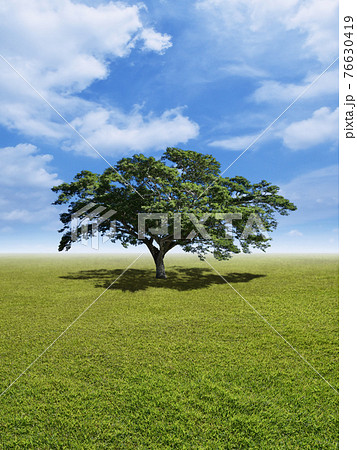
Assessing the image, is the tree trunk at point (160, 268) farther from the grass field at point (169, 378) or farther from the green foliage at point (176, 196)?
the grass field at point (169, 378)

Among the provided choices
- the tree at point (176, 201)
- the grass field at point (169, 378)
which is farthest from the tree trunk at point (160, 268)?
the grass field at point (169, 378)

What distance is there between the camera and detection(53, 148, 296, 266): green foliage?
775 inches

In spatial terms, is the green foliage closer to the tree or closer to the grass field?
the tree

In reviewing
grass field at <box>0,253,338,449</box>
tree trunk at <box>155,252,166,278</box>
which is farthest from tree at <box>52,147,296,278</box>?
grass field at <box>0,253,338,449</box>

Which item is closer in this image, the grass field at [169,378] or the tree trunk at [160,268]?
the grass field at [169,378]

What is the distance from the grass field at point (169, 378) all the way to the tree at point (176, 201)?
8580 millimetres

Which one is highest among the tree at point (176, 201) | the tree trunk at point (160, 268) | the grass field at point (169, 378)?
the tree at point (176, 201)

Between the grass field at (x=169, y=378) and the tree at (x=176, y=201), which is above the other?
the tree at (x=176, y=201)

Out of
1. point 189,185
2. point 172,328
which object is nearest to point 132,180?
point 189,185

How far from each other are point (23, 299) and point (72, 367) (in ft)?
32.6

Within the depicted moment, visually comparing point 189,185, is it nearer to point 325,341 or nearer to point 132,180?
point 132,180

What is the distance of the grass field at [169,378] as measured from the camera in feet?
14.1

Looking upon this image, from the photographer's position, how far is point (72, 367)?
652cm

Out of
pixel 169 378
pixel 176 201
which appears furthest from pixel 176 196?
pixel 169 378
